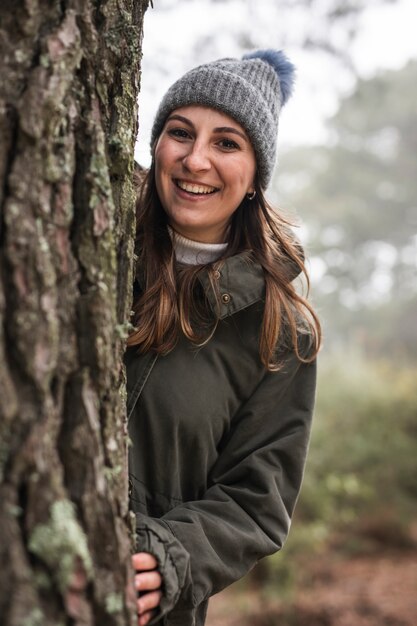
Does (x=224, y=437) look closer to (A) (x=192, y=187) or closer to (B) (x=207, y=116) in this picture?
(A) (x=192, y=187)

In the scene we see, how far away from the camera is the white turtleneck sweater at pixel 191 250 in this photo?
99.4 inches

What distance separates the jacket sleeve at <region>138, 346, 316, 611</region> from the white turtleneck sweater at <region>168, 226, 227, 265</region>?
486 mm

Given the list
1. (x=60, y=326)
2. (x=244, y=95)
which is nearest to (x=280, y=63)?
(x=244, y=95)

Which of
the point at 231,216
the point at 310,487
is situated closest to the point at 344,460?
the point at 310,487

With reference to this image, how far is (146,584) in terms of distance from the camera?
65.4 inches

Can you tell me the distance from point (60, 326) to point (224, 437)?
1.23 metres

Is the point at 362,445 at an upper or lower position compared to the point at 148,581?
lower

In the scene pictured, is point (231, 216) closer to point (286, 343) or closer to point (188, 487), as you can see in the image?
point (286, 343)

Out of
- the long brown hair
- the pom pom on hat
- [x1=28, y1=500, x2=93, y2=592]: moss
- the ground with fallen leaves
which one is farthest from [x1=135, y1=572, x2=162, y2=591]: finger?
the ground with fallen leaves

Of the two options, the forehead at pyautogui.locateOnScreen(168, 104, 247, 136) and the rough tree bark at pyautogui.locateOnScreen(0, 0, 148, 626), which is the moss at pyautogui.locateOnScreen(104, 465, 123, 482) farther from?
the forehead at pyautogui.locateOnScreen(168, 104, 247, 136)

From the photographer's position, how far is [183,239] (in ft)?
8.30

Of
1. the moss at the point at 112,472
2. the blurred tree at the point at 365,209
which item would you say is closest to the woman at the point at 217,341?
the moss at the point at 112,472

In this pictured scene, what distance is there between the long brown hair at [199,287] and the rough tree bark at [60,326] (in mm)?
745

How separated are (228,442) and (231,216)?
913 millimetres
